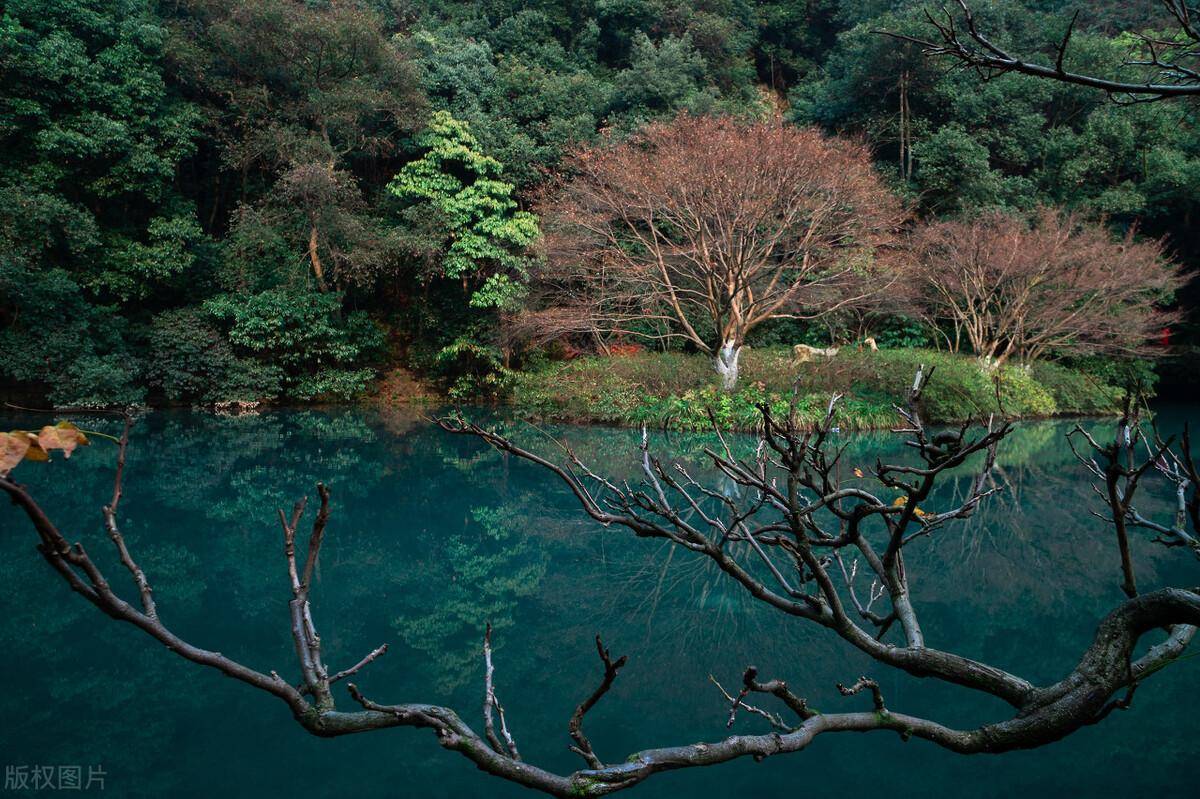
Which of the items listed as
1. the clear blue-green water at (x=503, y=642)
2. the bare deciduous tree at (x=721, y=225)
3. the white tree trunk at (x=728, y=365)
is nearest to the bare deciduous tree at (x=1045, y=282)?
the bare deciduous tree at (x=721, y=225)

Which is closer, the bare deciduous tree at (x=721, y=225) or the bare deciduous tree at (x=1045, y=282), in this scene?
the bare deciduous tree at (x=721, y=225)

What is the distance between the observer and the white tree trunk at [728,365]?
11.8 metres

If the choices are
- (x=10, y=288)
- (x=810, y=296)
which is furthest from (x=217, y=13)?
(x=810, y=296)

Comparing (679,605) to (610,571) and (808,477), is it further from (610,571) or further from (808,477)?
(808,477)

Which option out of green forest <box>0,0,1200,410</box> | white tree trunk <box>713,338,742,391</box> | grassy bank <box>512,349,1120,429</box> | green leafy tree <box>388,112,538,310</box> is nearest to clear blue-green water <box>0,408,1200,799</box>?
grassy bank <box>512,349,1120,429</box>

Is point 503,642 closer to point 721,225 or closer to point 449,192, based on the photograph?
point 721,225

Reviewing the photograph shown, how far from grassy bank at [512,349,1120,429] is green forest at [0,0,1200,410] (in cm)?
58

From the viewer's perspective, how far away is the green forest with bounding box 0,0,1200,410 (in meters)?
11.8

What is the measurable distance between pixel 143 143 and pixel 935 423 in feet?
45.6

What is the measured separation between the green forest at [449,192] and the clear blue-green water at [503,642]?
19.3ft

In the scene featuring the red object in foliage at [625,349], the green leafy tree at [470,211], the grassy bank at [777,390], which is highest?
the green leafy tree at [470,211]

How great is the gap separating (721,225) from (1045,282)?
22.1ft

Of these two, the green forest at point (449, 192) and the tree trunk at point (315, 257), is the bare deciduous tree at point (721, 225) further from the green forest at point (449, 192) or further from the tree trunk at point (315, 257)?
the tree trunk at point (315, 257)

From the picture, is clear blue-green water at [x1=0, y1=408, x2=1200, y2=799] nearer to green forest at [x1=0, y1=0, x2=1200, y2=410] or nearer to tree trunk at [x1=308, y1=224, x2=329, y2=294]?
green forest at [x1=0, y1=0, x2=1200, y2=410]
